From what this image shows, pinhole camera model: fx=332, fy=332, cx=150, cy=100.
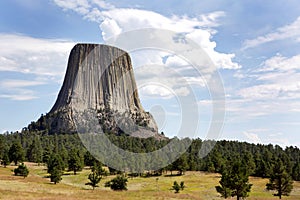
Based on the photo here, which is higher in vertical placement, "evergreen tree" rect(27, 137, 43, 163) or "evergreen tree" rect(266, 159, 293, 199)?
"evergreen tree" rect(27, 137, 43, 163)

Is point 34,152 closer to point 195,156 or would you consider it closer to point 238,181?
point 195,156

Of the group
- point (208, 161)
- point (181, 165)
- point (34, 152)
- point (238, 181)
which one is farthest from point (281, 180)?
point (34, 152)

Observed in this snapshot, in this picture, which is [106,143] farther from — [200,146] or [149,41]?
[149,41]

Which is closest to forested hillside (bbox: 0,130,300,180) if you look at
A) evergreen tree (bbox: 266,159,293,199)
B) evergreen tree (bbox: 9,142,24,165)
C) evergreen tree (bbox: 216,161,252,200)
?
evergreen tree (bbox: 9,142,24,165)

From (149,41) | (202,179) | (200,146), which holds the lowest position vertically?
(202,179)

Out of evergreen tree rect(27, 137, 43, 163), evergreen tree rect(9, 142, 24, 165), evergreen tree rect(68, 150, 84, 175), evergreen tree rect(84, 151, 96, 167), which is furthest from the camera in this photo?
evergreen tree rect(27, 137, 43, 163)

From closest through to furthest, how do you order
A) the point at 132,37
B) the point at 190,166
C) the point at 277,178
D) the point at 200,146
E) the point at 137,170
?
the point at 132,37
the point at 277,178
the point at 137,170
the point at 190,166
the point at 200,146

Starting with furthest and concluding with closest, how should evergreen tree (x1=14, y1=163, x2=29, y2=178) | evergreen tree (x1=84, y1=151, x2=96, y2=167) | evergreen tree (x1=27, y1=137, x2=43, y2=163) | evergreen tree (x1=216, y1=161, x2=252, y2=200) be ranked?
evergreen tree (x1=27, y1=137, x2=43, y2=163), evergreen tree (x1=84, y1=151, x2=96, y2=167), evergreen tree (x1=14, y1=163, x2=29, y2=178), evergreen tree (x1=216, y1=161, x2=252, y2=200)

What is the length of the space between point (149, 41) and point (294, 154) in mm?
136009

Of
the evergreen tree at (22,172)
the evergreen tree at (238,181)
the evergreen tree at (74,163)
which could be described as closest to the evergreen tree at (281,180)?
the evergreen tree at (238,181)

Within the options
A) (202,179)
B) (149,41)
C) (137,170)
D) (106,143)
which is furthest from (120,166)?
(149,41)

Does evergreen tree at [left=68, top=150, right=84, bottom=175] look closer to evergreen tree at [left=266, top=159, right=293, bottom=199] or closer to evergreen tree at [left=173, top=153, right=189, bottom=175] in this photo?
evergreen tree at [left=173, top=153, right=189, bottom=175]

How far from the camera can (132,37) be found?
6694cm

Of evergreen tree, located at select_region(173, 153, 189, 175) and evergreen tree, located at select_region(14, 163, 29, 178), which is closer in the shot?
evergreen tree, located at select_region(14, 163, 29, 178)
